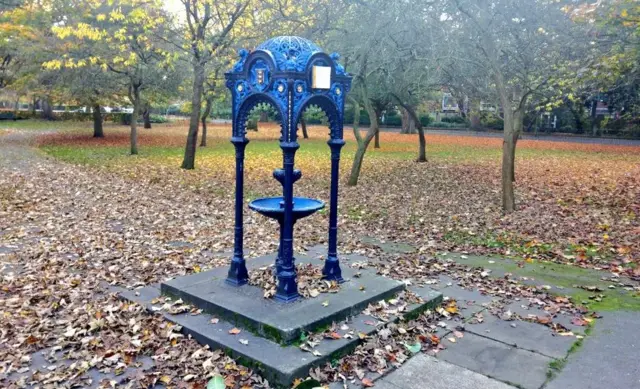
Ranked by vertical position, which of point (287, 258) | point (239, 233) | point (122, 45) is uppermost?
point (122, 45)

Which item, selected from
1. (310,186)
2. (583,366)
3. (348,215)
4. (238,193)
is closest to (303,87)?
(238,193)

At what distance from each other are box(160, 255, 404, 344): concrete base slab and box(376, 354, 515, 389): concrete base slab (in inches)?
32.2

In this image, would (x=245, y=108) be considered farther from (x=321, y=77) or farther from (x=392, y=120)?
(x=392, y=120)

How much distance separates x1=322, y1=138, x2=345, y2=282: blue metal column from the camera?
5.43 metres

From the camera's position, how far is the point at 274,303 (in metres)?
4.86

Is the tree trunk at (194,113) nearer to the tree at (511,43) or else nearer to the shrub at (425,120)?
the tree at (511,43)

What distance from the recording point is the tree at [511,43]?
10.6m

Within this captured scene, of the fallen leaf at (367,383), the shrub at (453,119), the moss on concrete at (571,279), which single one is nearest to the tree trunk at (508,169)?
the moss on concrete at (571,279)

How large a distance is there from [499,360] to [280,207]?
249 cm

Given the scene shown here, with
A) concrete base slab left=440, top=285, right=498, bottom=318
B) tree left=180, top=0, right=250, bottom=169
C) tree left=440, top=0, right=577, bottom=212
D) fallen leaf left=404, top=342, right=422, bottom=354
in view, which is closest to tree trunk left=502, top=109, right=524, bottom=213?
tree left=440, top=0, right=577, bottom=212

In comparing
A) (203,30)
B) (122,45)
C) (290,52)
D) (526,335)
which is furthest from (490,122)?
(290,52)

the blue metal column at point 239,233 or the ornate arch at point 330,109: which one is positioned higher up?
the ornate arch at point 330,109

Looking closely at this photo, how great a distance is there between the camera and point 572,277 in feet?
21.6

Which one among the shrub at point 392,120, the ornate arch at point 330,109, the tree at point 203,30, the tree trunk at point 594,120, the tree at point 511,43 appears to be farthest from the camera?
the shrub at point 392,120
